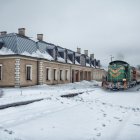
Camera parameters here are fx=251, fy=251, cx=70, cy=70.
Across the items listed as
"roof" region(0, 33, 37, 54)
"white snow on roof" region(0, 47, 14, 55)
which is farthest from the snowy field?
"white snow on roof" region(0, 47, 14, 55)

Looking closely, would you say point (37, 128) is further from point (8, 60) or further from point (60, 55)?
point (60, 55)

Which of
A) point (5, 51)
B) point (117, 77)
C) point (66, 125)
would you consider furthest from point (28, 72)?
point (66, 125)

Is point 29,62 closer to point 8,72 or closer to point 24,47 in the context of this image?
point 24,47

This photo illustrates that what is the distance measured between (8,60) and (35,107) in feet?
61.1

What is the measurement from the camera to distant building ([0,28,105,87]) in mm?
29453

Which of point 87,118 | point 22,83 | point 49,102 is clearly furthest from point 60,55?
point 87,118

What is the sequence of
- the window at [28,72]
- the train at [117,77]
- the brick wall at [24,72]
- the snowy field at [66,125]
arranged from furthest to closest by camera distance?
1. the window at [28,72]
2. the brick wall at [24,72]
3. the train at [117,77]
4. the snowy field at [66,125]

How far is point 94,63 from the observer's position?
6006 cm

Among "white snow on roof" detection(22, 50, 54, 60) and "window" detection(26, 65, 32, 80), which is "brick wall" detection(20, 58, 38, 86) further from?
"white snow on roof" detection(22, 50, 54, 60)

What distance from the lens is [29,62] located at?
102ft

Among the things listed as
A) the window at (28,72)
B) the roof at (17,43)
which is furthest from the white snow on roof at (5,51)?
the window at (28,72)

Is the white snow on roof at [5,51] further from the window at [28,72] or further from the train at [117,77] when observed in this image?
the train at [117,77]

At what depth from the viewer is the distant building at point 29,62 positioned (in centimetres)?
2945

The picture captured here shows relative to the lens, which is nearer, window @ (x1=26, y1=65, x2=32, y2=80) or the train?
the train
